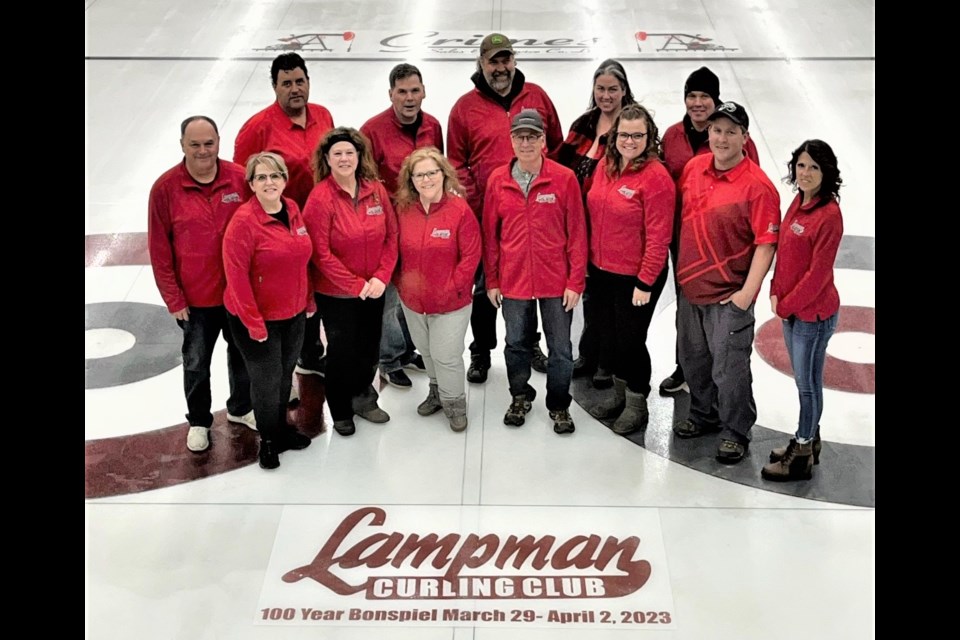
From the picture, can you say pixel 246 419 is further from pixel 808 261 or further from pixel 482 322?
pixel 808 261

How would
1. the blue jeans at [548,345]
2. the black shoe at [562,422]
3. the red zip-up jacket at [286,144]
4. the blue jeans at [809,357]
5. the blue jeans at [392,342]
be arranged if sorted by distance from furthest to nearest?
the blue jeans at [392,342], the black shoe at [562,422], the red zip-up jacket at [286,144], the blue jeans at [548,345], the blue jeans at [809,357]

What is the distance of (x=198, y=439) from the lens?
5.95 meters

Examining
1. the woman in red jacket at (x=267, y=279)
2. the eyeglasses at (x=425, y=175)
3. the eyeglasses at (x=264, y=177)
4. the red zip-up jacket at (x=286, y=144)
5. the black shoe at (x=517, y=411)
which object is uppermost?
the red zip-up jacket at (x=286, y=144)

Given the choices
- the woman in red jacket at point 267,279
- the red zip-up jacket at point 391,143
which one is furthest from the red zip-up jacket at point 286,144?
the woman in red jacket at point 267,279

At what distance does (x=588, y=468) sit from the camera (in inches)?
227

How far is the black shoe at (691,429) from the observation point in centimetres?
602

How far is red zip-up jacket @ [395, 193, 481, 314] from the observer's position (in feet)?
18.4

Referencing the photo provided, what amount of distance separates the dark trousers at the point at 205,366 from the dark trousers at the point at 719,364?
95.5 inches

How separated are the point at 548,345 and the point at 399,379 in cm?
107

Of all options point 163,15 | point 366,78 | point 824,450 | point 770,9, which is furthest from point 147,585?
point 770,9

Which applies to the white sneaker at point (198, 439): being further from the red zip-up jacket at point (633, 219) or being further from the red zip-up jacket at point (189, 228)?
the red zip-up jacket at point (633, 219)

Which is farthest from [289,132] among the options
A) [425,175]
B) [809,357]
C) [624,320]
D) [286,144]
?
[809,357]

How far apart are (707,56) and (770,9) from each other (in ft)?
6.27

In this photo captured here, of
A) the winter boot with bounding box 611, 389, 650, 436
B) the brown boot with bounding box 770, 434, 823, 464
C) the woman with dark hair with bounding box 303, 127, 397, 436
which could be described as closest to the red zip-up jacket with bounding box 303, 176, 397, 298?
the woman with dark hair with bounding box 303, 127, 397, 436
